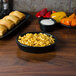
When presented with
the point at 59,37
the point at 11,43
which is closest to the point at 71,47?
the point at 59,37

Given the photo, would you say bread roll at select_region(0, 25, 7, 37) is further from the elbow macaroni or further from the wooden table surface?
the elbow macaroni

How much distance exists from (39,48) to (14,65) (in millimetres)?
207

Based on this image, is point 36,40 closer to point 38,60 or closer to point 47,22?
point 38,60

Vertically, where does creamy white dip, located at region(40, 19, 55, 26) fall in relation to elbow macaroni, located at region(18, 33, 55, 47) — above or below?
below

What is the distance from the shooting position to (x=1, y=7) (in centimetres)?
185

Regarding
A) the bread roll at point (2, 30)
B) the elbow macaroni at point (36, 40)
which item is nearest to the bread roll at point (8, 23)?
the bread roll at point (2, 30)

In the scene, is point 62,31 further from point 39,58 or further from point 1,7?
point 1,7

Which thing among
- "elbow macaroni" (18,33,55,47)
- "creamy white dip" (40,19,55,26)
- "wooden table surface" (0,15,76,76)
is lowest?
"wooden table surface" (0,15,76,76)

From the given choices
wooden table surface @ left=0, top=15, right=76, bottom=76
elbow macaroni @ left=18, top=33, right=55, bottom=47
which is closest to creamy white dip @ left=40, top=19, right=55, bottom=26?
wooden table surface @ left=0, top=15, right=76, bottom=76

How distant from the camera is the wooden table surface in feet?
3.09

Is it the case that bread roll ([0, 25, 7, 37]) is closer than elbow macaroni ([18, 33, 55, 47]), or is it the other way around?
elbow macaroni ([18, 33, 55, 47])

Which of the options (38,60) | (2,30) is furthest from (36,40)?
(2,30)

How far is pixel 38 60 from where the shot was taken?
1062 millimetres

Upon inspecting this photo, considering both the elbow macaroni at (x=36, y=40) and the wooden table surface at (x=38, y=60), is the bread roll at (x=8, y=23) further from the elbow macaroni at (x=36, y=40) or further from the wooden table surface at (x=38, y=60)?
the elbow macaroni at (x=36, y=40)
